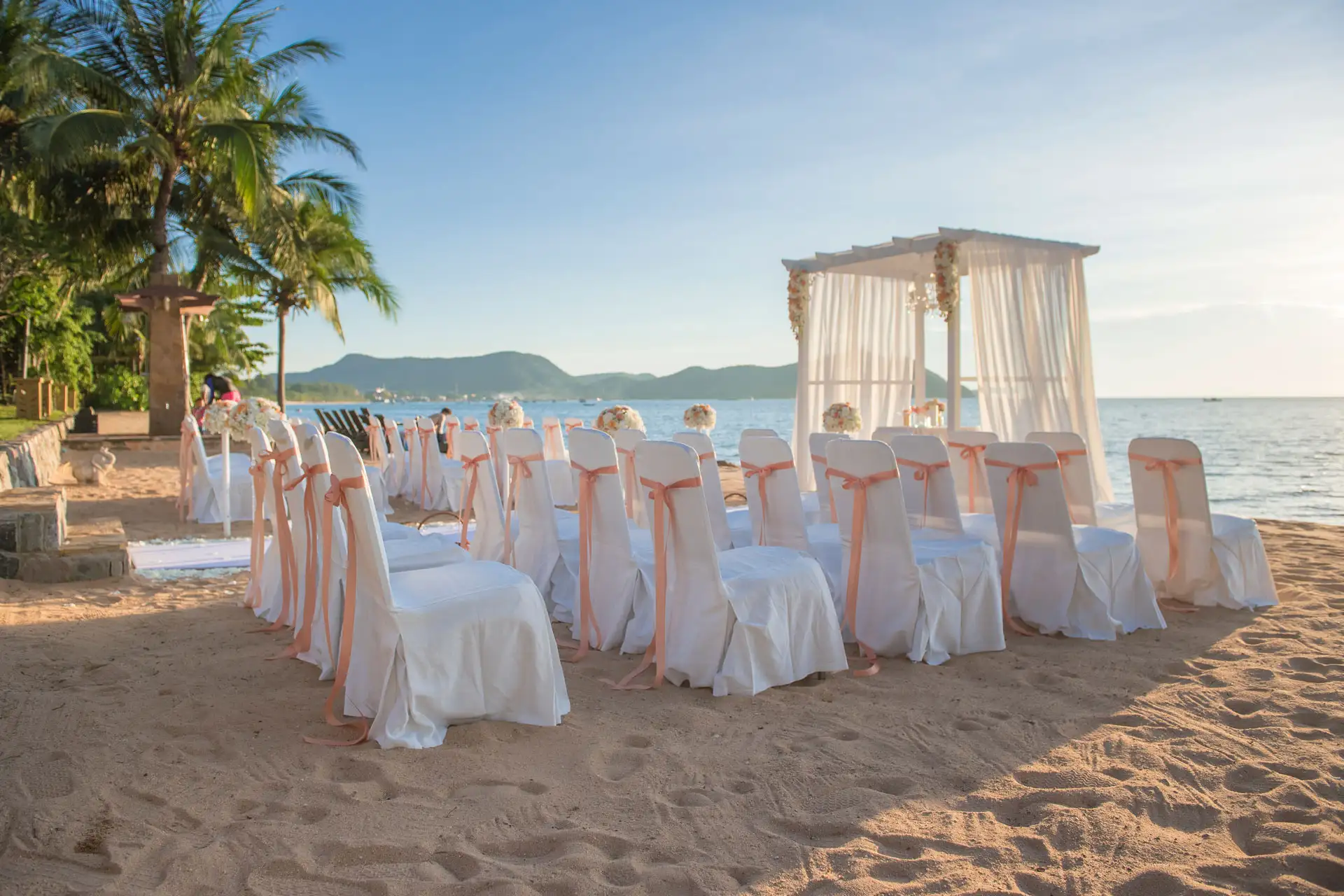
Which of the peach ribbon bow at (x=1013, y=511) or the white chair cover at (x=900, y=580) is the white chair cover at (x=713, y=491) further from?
the peach ribbon bow at (x=1013, y=511)

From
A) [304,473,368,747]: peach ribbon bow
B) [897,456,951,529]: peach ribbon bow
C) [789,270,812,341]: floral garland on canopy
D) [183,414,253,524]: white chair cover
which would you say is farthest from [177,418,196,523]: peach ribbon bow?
[897,456,951,529]: peach ribbon bow

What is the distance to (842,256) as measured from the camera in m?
8.44

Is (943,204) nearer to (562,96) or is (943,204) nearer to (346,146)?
(562,96)

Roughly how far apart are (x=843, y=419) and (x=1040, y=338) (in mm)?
2046

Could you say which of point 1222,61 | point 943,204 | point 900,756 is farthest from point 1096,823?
point 943,204

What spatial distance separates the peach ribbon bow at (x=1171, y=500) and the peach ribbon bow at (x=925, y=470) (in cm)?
113

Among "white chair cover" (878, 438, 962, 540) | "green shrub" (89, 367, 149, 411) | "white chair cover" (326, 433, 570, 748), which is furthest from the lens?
"green shrub" (89, 367, 149, 411)

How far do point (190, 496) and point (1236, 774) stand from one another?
297 inches

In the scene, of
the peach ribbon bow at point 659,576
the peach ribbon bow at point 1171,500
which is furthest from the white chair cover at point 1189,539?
the peach ribbon bow at point 659,576

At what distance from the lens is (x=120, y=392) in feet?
76.3

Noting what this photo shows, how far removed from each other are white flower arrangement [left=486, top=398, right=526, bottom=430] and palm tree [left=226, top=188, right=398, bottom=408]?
406 inches

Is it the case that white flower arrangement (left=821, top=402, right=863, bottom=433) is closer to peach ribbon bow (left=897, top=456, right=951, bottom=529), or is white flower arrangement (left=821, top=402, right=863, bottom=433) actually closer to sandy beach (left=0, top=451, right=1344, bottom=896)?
peach ribbon bow (left=897, top=456, right=951, bottom=529)

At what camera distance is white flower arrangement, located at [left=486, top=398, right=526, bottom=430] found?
283 inches

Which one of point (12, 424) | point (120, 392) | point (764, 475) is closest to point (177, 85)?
point (12, 424)
